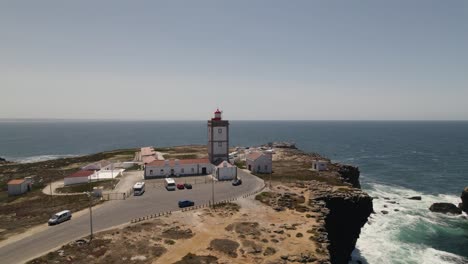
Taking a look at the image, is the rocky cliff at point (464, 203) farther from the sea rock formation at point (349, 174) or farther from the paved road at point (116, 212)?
the paved road at point (116, 212)

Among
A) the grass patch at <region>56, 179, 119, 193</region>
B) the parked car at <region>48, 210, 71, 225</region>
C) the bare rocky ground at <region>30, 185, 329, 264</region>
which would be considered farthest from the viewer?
the grass patch at <region>56, 179, 119, 193</region>

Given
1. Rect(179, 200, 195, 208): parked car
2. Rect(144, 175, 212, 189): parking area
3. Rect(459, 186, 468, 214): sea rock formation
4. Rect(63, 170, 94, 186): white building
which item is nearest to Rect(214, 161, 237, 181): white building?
Rect(144, 175, 212, 189): parking area

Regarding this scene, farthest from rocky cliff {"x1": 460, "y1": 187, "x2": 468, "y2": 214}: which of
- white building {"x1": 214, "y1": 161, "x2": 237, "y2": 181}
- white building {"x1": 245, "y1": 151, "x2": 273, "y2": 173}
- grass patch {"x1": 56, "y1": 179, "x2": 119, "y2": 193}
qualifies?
grass patch {"x1": 56, "y1": 179, "x2": 119, "y2": 193}

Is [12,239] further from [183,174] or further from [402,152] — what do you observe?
[402,152]

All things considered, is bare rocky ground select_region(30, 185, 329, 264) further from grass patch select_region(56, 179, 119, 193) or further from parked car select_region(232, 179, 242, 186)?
grass patch select_region(56, 179, 119, 193)

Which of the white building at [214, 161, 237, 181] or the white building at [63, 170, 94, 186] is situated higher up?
the white building at [214, 161, 237, 181]

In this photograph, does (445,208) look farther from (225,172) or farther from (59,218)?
(59,218)

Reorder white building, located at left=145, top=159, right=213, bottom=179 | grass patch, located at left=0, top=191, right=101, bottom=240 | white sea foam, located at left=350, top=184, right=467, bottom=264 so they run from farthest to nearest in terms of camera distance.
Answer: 1. white building, located at left=145, top=159, right=213, bottom=179
2. white sea foam, located at left=350, top=184, right=467, bottom=264
3. grass patch, located at left=0, top=191, right=101, bottom=240

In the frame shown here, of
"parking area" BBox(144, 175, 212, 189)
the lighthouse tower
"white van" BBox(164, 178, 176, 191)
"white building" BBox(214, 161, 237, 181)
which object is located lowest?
"parking area" BBox(144, 175, 212, 189)

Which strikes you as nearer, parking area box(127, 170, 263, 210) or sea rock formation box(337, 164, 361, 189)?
parking area box(127, 170, 263, 210)
